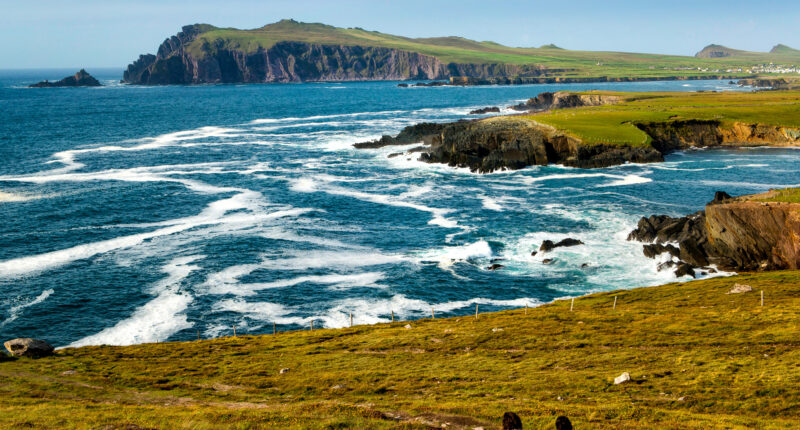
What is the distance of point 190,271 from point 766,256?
6058 centimetres

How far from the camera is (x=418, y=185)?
107750 millimetres

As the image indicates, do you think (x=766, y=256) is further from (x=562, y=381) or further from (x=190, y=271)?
(x=190, y=271)

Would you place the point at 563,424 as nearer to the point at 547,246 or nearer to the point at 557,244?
the point at 547,246

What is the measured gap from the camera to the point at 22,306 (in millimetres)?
55281

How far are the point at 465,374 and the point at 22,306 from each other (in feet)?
146

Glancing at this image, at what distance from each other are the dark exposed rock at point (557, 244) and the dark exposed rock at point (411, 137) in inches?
3120

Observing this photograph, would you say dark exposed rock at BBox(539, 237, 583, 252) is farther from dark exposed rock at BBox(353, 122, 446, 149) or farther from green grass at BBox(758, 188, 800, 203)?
dark exposed rock at BBox(353, 122, 446, 149)

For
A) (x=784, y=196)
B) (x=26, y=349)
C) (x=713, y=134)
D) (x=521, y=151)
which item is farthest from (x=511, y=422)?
(x=713, y=134)

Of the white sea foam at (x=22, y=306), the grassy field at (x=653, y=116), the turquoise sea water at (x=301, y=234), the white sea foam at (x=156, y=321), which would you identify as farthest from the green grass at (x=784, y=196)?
the white sea foam at (x=22, y=306)

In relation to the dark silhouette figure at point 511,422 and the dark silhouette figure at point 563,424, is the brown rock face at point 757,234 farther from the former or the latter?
the dark silhouette figure at point 511,422

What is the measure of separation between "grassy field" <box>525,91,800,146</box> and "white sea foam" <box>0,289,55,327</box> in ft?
331

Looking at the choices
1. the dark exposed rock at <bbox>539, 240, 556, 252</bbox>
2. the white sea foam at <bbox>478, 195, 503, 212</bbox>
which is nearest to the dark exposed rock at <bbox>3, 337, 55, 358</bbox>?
the dark exposed rock at <bbox>539, 240, 556, 252</bbox>

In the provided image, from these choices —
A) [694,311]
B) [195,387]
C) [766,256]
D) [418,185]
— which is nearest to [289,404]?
[195,387]

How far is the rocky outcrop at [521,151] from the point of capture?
12050 centimetres
